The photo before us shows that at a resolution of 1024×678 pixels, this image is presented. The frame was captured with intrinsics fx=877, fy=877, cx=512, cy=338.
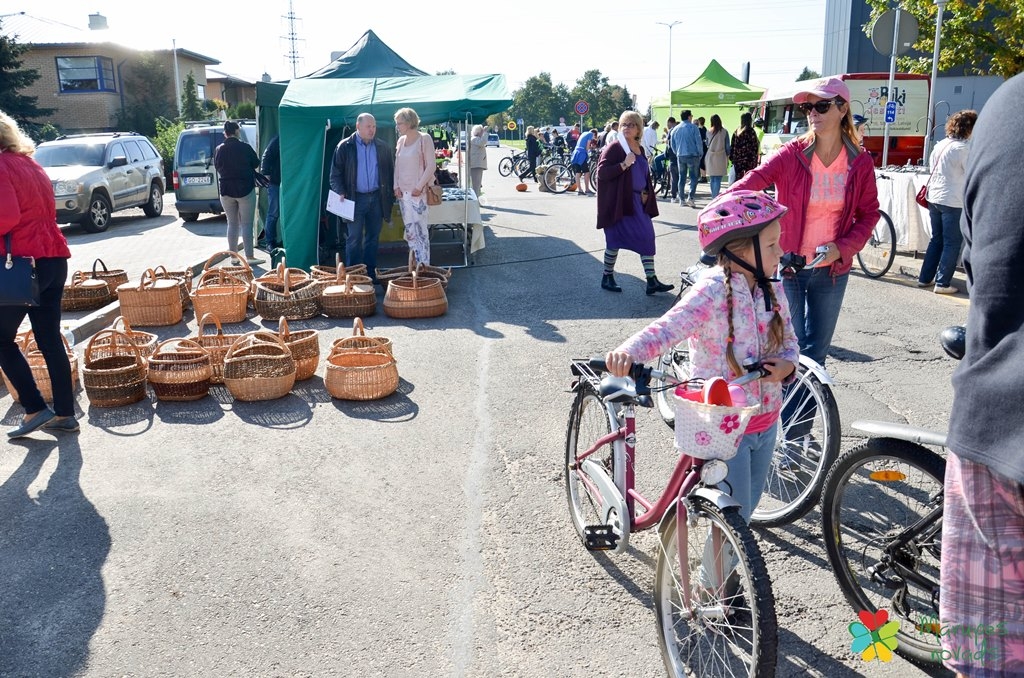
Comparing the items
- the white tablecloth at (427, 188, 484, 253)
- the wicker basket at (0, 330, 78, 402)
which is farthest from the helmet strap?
the white tablecloth at (427, 188, 484, 253)

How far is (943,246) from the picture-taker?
9625 millimetres

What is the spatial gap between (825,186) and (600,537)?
2.24m

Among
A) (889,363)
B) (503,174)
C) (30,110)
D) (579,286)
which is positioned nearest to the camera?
(889,363)

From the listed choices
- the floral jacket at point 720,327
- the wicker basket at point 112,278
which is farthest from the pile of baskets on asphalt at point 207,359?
the floral jacket at point 720,327

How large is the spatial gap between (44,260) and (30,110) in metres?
37.9

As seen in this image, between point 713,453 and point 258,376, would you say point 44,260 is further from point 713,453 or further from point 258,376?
point 713,453

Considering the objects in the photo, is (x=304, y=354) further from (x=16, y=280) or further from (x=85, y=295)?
(x=85, y=295)

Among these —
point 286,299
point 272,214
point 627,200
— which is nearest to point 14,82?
point 272,214

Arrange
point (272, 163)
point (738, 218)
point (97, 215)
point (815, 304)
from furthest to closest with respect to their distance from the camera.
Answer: point (97, 215)
point (272, 163)
point (815, 304)
point (738, 218)

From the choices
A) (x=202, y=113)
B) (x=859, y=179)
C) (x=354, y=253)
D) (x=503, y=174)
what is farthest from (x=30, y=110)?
(x=859, y=179)

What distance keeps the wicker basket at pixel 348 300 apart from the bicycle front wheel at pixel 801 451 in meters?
5.53

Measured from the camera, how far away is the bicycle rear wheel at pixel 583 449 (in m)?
3.91

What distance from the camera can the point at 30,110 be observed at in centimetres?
3756

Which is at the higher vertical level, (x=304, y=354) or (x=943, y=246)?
(x=943, y=246)
